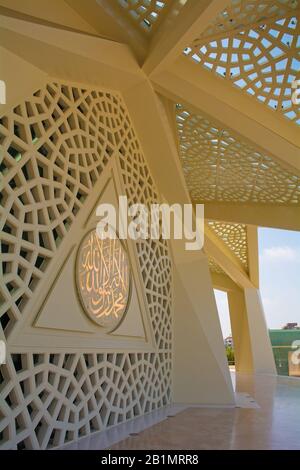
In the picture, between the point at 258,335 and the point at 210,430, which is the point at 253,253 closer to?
the point at 258,335

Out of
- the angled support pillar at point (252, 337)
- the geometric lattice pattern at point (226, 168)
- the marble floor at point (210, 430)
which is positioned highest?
the geometric lattice pattern at point (226, 168)

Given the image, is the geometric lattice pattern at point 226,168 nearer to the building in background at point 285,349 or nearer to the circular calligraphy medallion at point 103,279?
the circular calligraphy medallion at point 103,279

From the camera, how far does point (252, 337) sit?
51.1 feet

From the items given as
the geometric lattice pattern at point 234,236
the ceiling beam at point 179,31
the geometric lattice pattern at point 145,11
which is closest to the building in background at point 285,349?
the geometric lattice pattern at point 234,236

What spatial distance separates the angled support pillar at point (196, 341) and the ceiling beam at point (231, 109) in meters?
2.16

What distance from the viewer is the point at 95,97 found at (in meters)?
5.20

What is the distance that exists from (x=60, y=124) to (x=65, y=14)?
1411mm

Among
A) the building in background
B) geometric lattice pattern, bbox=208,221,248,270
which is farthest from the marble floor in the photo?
the building in background

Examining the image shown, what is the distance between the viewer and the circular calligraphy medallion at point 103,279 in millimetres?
4445

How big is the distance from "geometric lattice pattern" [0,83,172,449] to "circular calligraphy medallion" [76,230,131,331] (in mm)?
385

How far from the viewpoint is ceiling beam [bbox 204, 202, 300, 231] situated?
33.7ft

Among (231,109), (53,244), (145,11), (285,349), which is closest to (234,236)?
(285,349)

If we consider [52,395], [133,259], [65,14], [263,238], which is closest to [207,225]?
[263,238]

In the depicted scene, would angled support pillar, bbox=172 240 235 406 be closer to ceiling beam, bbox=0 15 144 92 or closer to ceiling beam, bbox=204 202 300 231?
ceiling beam, bbox=0 15 144 92
